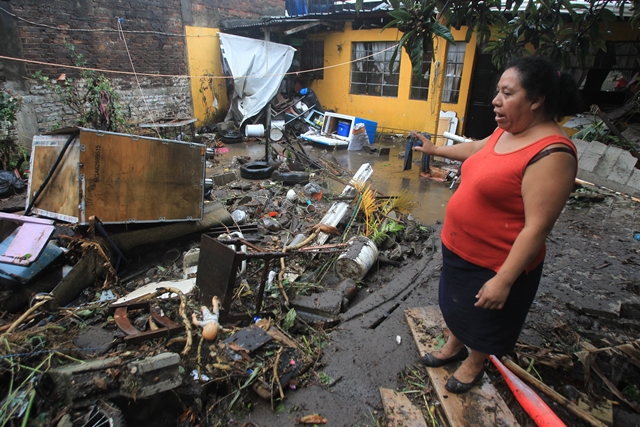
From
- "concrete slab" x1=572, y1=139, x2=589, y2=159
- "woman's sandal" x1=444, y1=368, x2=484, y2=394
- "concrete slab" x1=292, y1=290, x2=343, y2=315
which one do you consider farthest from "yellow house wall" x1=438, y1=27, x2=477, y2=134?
"woman's sandal" x1=444, y1=368, x2=484, y2=394

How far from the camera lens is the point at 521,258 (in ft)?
4.69

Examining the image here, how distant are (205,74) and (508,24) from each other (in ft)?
33.5

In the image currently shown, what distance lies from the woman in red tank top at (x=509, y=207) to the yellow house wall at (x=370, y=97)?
885cm

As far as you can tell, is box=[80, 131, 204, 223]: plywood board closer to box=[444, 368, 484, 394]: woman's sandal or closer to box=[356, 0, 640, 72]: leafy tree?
box=[356, 0, 640, 72]: leafy tree

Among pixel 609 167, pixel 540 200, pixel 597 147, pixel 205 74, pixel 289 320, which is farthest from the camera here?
pixel 205 74

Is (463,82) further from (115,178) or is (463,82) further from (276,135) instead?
(115,178)

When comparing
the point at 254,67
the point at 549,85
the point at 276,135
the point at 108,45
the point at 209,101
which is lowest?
the point at 276,135

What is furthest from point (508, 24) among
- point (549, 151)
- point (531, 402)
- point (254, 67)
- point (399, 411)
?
point (254, 67)

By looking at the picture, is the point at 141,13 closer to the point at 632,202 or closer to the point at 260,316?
the point at 260,316

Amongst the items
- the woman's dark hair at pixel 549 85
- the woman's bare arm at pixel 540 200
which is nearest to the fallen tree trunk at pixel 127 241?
the woman's bare arm at pixel 540 200

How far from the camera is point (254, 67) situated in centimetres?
1107

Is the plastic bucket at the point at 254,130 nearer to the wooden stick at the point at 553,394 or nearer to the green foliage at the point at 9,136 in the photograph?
the green foliage at the point at 9,136

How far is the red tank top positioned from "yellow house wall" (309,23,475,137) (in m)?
8.84

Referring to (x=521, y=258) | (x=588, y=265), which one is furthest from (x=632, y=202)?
(x=521, y=258)
